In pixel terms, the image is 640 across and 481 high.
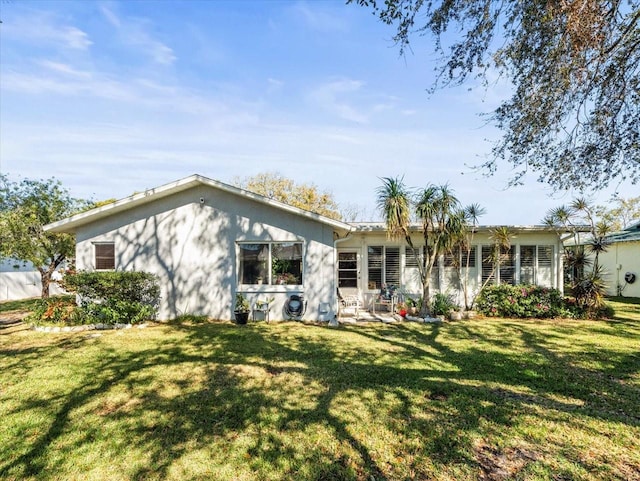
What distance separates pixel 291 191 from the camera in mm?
33406

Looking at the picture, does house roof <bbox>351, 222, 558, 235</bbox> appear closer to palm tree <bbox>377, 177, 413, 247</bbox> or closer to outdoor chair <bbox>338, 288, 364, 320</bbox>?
palm tree <bbox>377, 177, 413, 247</bbox>

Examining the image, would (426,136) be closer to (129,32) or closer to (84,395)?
(129,32)

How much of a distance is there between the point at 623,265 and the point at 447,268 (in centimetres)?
1256

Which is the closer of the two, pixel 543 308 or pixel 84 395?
pixel 84 395

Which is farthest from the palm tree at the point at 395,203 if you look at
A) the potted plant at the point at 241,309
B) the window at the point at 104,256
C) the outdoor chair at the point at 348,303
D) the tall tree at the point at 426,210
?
the window at the point at 104,256

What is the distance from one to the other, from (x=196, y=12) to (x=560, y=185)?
9847mm

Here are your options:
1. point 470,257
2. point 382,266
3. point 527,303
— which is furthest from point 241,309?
point 527,303

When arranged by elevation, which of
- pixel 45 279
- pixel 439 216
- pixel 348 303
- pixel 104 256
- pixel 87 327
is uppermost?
pixel 439 216

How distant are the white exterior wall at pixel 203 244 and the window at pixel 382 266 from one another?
9.98 feet

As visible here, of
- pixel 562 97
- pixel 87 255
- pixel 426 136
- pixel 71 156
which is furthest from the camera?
pixel 71 156

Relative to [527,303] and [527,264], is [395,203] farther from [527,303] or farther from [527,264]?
[527,264]

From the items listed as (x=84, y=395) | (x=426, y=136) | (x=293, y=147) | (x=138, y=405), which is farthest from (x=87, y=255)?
(x=293, y=147)

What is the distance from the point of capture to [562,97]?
6.16m

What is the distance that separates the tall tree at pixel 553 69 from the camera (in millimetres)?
5340
